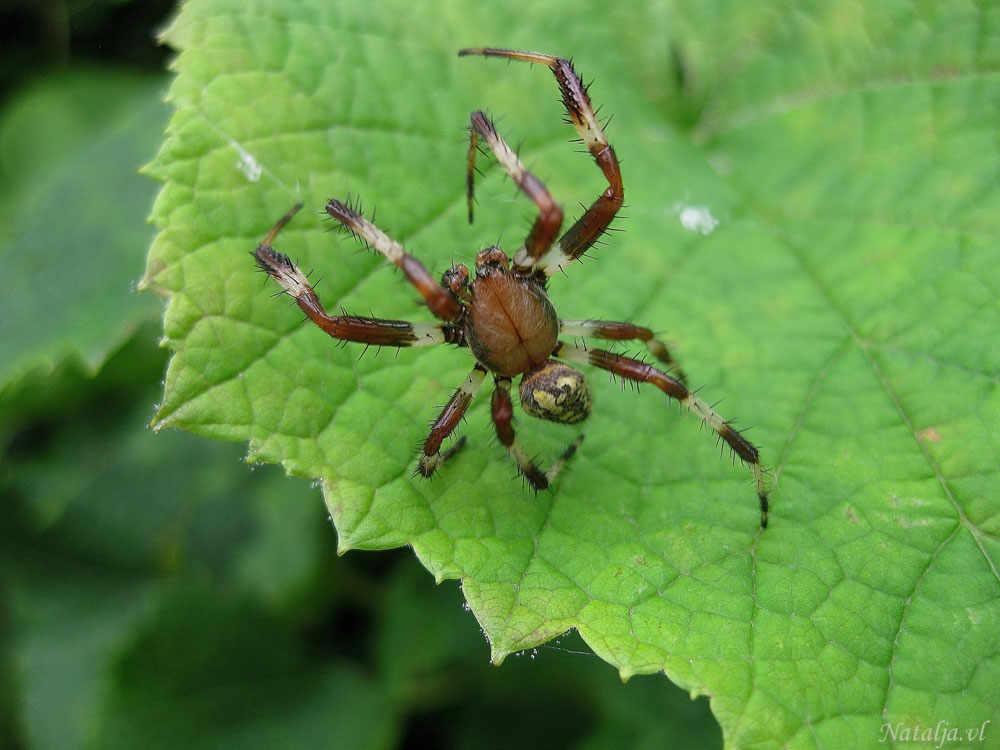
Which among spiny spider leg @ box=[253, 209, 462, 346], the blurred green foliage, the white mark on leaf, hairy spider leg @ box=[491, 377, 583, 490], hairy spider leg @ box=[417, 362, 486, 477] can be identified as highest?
spiny spider leg @ box=[253, 209, 462, 346]

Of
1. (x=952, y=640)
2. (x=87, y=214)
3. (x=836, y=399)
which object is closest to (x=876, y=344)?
(x=836, y=399)

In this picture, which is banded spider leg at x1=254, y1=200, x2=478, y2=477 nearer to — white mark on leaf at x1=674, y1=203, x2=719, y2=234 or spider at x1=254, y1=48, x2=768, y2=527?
spider at x1=254, y1=48, x2=768, y2=527

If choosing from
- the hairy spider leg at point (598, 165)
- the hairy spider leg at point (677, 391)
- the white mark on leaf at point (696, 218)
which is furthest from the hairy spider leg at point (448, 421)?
the white mark on leaf at point (696, 218)

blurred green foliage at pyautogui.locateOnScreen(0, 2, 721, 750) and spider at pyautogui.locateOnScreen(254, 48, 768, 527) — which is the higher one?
spider at pyautogui.locateOnScreen(254, 48, 768, 527)

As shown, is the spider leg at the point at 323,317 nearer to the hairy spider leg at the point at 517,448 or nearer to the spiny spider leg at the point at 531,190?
the hairy spider leg at the point at 517,448

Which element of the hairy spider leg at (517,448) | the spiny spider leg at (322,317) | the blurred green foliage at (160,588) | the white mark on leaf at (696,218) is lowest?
the blurred green foliage at (160,588)

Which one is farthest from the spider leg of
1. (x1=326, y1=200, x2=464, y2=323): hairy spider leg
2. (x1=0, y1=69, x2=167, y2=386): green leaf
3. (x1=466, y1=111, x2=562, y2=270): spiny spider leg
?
(x1=0, y1=69, x2=167, y2=386): green leaf

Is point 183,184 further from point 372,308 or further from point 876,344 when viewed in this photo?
point 876,344
